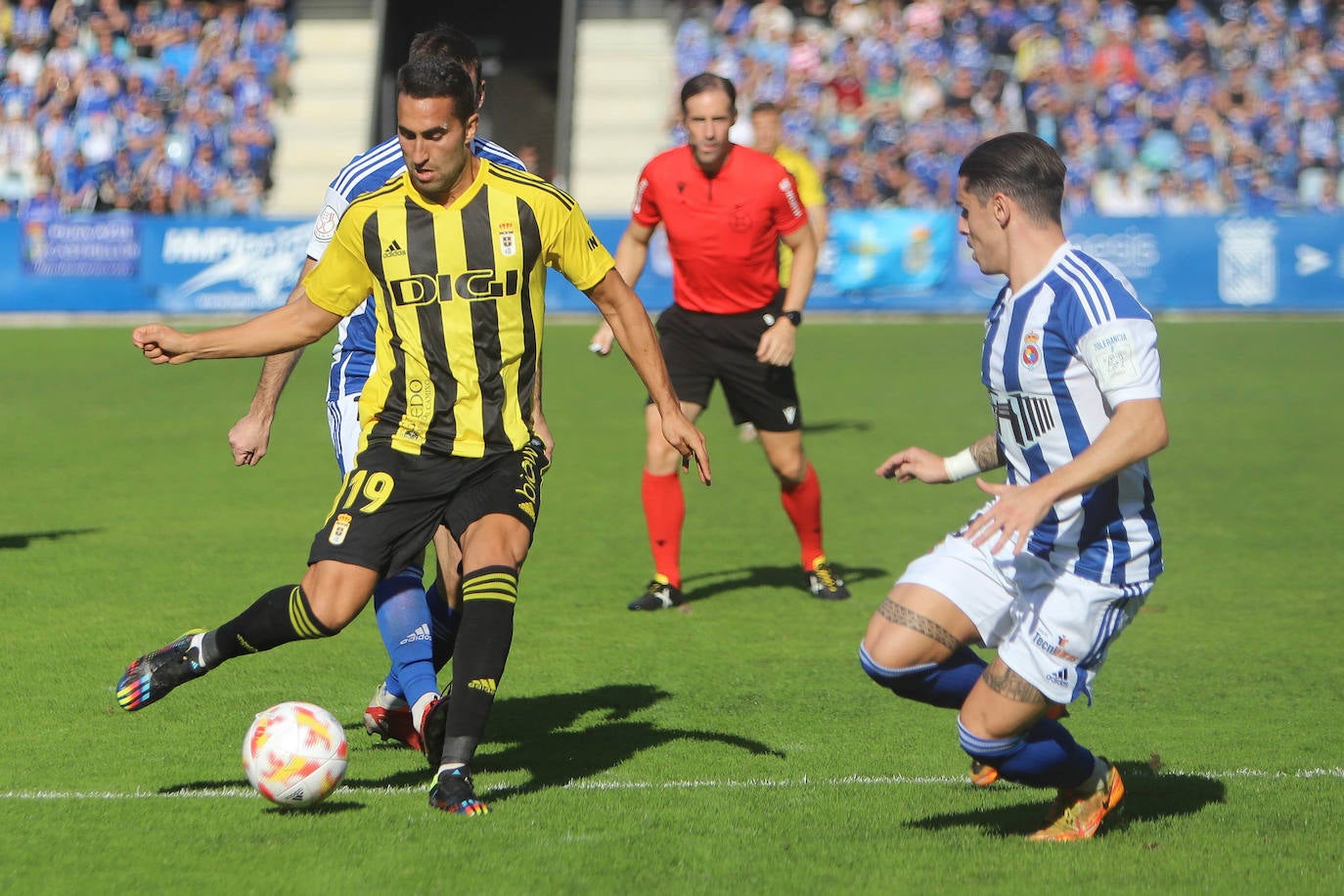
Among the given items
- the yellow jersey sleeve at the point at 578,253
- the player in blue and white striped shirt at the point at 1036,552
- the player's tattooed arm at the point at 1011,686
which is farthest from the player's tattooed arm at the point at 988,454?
the yellow jersey sleeve at the point at 578,253

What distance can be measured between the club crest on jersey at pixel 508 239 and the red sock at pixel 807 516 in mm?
3593

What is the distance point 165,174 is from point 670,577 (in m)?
20.0

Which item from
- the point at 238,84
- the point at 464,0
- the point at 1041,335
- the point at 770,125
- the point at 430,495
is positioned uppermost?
the point at 464,0

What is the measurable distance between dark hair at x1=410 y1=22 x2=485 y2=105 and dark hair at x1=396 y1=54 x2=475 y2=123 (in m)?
0.41

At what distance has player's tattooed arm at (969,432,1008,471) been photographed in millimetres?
4461

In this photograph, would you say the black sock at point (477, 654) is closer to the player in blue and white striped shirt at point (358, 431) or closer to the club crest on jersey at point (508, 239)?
the player in blue and white striped shirt at point (358, 431)

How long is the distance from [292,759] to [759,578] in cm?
412

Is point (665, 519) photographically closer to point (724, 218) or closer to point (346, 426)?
point (724, 218)

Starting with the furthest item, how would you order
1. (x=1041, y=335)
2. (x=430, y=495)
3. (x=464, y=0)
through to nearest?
(x=464, y=0), (x=430, y=495), (x=1041, y=335)

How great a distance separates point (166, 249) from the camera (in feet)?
70.2

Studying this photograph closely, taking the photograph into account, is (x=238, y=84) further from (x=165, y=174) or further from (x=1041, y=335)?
(x=1041, y=335)

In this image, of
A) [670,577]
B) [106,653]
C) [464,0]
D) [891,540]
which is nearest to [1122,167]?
[464,0]

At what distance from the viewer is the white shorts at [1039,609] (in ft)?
13.4

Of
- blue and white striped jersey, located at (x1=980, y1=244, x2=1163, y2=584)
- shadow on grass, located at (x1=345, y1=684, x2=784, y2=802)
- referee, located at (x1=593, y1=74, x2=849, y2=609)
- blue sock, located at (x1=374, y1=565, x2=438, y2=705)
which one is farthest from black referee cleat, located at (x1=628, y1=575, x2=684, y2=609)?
blue and white striped jersey, located at (x1=980, y1=244, x2=1163, y2=584)
